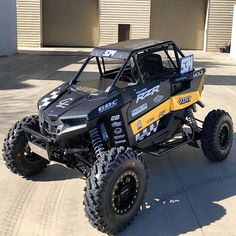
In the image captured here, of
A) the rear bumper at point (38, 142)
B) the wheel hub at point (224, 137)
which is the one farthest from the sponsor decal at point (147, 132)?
the wheel hub at point (224, 137)

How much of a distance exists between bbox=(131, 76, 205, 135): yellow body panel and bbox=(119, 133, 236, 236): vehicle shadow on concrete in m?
0.81

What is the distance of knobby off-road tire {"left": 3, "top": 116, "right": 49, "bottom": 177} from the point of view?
19.4 ft

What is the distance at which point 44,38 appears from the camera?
3069cm

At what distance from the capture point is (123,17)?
29.7 m

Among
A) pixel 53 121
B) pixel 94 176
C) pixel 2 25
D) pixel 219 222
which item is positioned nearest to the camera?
pixel 94 176

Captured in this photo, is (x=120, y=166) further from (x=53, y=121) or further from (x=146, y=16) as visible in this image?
(x=146, y=16)

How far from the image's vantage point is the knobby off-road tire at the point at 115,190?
456 centimetres

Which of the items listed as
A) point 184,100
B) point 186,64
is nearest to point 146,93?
point 184,100

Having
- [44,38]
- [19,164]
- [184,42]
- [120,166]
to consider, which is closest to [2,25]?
[44,38]

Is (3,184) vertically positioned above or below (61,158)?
below

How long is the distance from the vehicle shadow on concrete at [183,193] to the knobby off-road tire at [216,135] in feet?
0.54

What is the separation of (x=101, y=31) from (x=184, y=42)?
18.0 feet

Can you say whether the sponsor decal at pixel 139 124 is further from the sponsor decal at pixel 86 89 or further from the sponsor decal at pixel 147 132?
→ the sponsor decal at pixel 86 89

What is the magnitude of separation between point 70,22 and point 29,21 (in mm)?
2696
